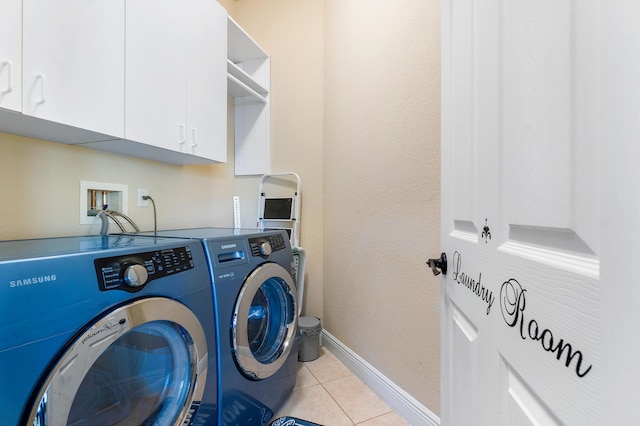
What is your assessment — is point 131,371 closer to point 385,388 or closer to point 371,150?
point 385,388

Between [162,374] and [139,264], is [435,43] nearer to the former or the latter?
[139,264]

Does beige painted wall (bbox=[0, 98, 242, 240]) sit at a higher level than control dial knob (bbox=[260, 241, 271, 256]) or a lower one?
higher

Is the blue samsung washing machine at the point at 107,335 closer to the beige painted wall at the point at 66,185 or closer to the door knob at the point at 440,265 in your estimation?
the beige painted wall at the point at 66,185

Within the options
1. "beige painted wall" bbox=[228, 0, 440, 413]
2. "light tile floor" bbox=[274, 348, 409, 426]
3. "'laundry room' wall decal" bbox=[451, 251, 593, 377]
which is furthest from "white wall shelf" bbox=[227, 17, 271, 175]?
"'laundry room' wall decal" bbox=[451, 251, 593, 377]

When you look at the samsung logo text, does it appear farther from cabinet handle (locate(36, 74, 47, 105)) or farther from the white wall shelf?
the white wall shelf

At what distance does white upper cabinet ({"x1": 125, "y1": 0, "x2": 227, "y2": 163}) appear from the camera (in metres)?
1.21

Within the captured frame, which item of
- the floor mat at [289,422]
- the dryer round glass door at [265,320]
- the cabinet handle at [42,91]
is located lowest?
the floor mat at [289,422]

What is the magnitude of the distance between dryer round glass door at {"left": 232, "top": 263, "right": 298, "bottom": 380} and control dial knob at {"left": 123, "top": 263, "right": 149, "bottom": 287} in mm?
438

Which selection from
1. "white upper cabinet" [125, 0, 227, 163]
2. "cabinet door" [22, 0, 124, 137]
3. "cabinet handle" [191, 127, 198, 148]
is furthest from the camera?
"cabinet handle" [191, 127, 198, 148]

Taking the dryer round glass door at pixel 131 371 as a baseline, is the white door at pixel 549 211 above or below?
above

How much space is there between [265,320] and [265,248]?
0.44 meters

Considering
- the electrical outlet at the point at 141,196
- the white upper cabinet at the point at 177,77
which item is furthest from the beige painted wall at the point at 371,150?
the electrical outlet at the point at 141,196

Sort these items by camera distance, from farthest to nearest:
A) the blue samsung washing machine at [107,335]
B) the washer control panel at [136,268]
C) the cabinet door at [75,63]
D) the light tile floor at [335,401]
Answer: the light tile floor at [335,401]
the cabinet door at [75,63]
the washer control panel at [136,268]
the blue samsung washing machine at [107,335]

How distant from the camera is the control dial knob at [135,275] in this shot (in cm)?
77
